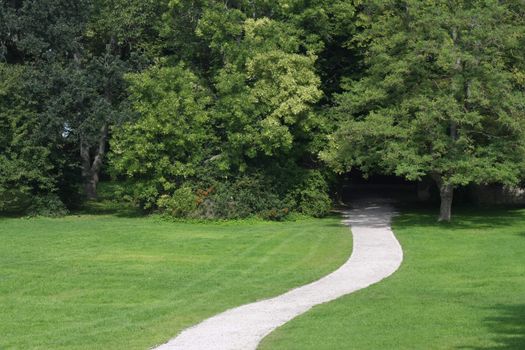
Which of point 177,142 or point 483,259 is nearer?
point 483,259

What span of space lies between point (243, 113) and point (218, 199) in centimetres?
356

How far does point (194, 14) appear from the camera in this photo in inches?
1352

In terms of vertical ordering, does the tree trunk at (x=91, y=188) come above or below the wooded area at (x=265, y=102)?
below

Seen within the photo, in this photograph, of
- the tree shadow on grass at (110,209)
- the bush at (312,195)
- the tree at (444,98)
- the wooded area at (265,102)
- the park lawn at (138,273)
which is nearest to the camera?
the park lawn at (138,273)

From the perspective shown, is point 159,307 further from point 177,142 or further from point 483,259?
point 177,142

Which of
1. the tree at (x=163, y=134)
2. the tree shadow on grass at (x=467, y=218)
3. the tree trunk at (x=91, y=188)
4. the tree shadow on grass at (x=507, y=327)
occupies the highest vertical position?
the tree at (x=163, y=134)

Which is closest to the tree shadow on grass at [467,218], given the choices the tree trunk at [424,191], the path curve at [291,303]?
the path curve at [291,303]

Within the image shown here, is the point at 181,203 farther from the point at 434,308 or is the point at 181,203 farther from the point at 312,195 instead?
the point at 434,308

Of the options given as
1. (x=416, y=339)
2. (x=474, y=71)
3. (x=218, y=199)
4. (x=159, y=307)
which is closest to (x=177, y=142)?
(x=218, y=199)

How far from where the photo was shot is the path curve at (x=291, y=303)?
34.2 ft

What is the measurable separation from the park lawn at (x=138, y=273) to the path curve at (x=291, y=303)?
14.1 inches

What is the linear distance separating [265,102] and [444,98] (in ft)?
25.4

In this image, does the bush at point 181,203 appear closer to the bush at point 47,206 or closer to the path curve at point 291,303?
the bush at point 47,206

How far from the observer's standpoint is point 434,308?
12.6 metres
